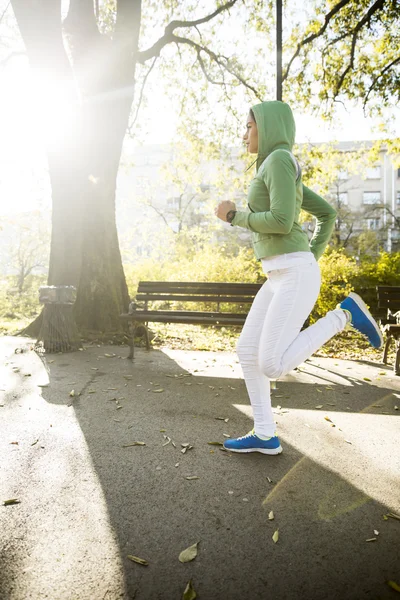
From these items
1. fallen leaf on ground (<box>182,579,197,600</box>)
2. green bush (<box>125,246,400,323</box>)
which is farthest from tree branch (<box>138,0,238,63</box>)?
fallen leaf on ground (<box>182,579,197,600</box>)

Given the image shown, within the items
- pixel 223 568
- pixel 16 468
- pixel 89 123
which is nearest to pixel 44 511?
pixel 16 468

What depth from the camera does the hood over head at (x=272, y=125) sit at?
2.79m

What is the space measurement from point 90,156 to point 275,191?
22.9 ft

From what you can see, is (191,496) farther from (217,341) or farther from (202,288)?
(217,341)

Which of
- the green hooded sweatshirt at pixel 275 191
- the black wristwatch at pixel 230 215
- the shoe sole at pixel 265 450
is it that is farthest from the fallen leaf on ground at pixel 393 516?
the black wristwatch at pixel 230 215

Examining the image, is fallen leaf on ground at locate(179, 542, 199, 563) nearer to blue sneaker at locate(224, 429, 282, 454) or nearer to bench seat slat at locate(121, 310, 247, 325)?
blue sneaker at locate(224, 429, 282, 454)

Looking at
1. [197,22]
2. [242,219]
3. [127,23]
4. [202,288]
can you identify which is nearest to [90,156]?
[127,23]

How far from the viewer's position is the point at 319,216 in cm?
322

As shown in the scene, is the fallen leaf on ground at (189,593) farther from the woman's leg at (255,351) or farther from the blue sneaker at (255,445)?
the blue sneaker at (255,445)

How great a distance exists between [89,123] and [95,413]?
6.48 m

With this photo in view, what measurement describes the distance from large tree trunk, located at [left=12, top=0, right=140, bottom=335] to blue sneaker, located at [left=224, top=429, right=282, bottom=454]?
5539 millimetres

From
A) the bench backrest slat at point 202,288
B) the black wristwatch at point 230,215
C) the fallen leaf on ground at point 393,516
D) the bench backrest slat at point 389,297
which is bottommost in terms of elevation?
the fallen leaf on ground at point 393,516

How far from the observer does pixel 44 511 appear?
2439 mm

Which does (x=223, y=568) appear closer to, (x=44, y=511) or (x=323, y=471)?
(x=44, y=511)
